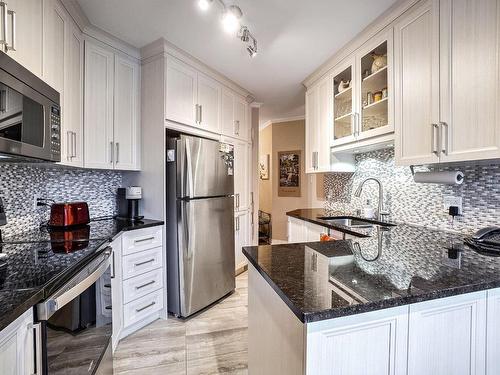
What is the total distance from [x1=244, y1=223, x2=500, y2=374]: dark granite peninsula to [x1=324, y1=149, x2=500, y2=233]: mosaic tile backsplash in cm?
57

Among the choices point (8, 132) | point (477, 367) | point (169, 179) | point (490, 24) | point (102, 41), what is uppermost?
point (102, 41)

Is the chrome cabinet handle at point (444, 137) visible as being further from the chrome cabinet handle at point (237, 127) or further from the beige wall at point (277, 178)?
the beige wall at point (277, 178)

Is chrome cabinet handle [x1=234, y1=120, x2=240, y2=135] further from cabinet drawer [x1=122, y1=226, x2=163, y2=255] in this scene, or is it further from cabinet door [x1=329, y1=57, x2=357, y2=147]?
cabinet drawer [x1=122, y1=226, x2=163, y2=255]

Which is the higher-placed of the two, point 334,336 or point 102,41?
point 102,41

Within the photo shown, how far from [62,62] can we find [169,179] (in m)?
1.11

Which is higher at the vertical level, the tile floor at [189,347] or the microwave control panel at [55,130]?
the microwave control panel at [55,130]

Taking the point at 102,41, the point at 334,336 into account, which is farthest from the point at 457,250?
the point at 102,41

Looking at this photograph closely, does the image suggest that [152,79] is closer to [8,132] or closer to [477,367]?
[8,132]

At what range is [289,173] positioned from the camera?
5.07 m

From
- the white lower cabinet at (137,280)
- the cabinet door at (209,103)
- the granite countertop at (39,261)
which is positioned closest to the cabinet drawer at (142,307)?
the white lower cabinet at (137,280)

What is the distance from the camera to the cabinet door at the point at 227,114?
121 inches

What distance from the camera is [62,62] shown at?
169cm

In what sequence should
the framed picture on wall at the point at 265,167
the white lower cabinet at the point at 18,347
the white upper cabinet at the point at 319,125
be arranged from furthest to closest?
the framed picture on wall at the point at 265,167 → the white upper cabinet at the point at 319,125 → the white lower cabinet at the point at 18,347

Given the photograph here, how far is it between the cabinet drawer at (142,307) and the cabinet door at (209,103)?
1.68 m
